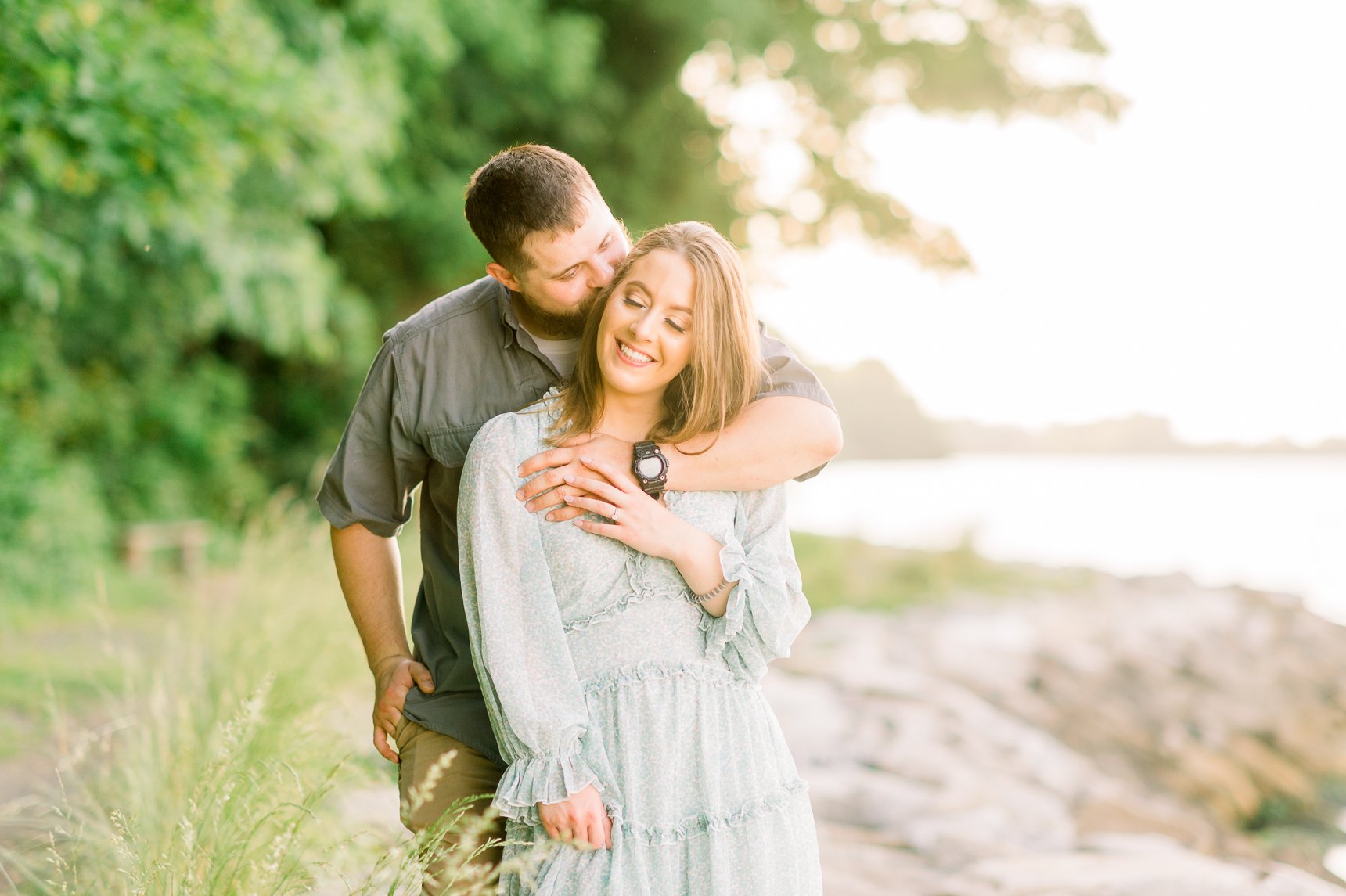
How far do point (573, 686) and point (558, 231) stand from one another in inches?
38.5

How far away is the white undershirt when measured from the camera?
2.61 metres

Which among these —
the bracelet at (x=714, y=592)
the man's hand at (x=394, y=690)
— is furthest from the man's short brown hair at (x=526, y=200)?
the man's hand at (x=394, y=690)

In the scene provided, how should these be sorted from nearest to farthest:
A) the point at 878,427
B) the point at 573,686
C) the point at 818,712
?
1. the point at 573,686
2. the point at 818,712
3. the point at 878,427

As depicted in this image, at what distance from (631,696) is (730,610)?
252 mm

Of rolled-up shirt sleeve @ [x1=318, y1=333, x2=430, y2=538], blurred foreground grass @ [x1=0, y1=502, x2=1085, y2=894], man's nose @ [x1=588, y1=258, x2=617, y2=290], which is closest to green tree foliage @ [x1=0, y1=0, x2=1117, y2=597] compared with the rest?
blurred foreground grass @ [x1=0, y1=502, x2=1085, y2=894]

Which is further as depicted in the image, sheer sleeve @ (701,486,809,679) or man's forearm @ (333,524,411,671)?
man's forearm @ (333,524,411,671)

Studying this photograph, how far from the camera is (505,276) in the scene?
8.68 feet

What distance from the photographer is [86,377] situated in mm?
10875

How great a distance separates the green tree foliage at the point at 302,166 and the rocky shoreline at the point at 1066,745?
4.02 m

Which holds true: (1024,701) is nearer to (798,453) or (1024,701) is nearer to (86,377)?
(798,453)

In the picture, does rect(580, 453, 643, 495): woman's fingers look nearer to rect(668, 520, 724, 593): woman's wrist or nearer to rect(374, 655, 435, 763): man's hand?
rect(668, 520, 724, 593): woman's wrist

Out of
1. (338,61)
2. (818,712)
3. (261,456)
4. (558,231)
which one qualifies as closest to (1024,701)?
(818,712)

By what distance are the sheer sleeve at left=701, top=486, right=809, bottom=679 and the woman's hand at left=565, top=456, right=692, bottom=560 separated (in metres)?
0.12

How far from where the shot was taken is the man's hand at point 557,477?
2248mm
